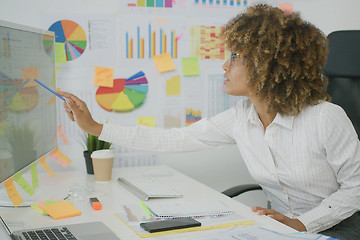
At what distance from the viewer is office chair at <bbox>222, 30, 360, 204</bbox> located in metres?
1.66

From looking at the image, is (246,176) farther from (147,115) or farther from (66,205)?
(66,205)

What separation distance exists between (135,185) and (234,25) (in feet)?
2.15

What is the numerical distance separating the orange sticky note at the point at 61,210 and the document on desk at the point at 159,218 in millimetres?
126

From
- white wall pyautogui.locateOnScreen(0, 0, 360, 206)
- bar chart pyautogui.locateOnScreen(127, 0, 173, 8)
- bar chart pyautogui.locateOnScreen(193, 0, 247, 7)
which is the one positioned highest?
bar chart pyautogui.locateOnScreen(193, 0, 247, 7)

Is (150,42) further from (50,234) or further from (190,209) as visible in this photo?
(50,234)

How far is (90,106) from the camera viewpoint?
1.86 m

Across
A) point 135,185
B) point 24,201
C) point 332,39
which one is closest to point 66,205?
point 24,201

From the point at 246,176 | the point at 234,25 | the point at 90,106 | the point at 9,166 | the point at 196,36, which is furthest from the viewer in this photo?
the point at 246,176

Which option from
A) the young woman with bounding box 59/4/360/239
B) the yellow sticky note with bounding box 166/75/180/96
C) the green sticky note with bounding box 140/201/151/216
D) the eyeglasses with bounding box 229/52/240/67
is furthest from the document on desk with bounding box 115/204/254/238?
the yellow sticky note with bounding box 166/75/180/96

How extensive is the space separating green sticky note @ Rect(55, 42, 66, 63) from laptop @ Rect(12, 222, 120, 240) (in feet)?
2.83

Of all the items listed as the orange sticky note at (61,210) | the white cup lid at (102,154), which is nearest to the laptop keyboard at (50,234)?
the orange sticky note at (61,210)

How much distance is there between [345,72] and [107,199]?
1.02 metres

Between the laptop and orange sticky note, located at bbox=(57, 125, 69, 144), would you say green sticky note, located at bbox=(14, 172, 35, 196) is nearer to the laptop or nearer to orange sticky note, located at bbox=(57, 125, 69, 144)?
the laptop

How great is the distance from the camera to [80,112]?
1.51 meters
